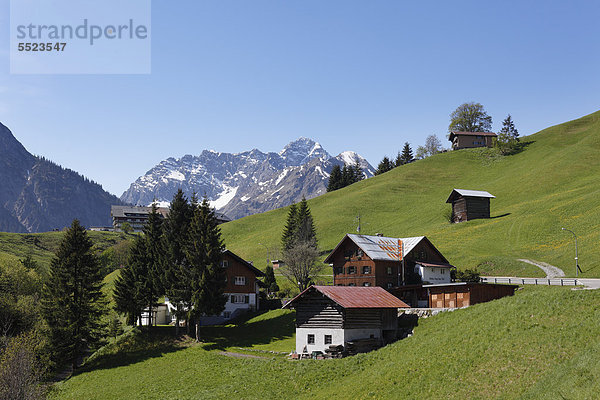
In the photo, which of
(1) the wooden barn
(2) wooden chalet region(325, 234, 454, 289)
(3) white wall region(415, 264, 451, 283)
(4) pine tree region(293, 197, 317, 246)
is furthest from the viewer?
(4) pine tree region(293, 197, 317, 246)

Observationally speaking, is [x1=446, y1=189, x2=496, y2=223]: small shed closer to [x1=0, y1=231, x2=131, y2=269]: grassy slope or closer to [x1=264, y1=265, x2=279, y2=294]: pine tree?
[x1=264, y1=265, x2=279, y2=294]: pine tree

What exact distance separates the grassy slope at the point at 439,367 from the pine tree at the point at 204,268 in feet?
19.5

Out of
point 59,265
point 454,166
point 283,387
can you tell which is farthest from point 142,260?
point 454,166

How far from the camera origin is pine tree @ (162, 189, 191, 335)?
57.4m

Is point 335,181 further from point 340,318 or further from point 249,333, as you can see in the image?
point 340,318

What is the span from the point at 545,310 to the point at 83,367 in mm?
46433

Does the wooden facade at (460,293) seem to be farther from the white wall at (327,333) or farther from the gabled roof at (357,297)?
the white wall at (327,333)

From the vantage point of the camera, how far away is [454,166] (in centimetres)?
16875

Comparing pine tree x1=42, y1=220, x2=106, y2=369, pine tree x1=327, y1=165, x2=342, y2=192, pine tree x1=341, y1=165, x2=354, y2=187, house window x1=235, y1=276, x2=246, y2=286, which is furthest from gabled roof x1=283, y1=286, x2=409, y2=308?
pine tree x1=341, y1=165, x2=354, y2=187

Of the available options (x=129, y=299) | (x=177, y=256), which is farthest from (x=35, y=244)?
(x=177, y=256)

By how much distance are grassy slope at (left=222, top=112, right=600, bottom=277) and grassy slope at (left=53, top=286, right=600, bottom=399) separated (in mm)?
38421

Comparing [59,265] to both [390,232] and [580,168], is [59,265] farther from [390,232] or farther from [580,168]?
[580,168]

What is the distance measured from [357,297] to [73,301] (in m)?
32.2

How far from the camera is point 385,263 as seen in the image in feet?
219
